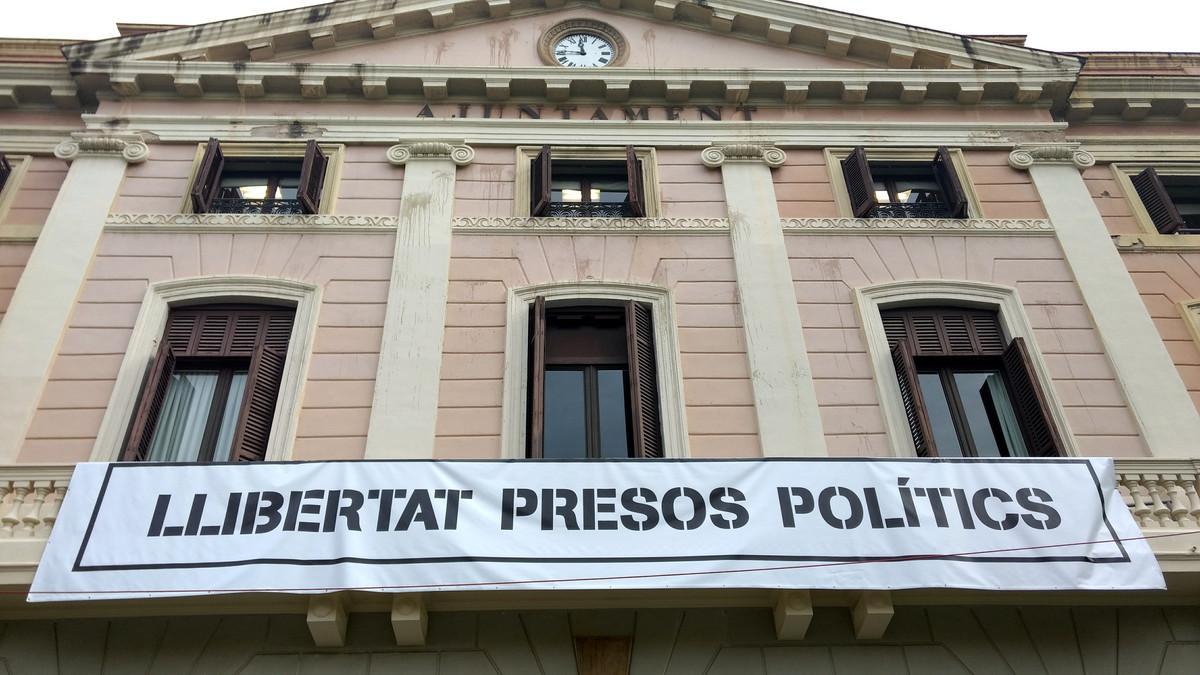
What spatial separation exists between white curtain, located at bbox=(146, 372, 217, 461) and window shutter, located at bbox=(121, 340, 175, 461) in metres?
0.11

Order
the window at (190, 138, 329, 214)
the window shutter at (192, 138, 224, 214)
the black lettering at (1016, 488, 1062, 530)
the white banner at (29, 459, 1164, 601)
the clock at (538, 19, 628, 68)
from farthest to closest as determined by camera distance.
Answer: the clock at (538, 19, 628, 68), the window at (190, 138, 329, 214), the window shutter at (192, 138, 224, 214), the black lettering at (1016, 488, 1062, 530), the white banner at (29, 459, 1164, 601)

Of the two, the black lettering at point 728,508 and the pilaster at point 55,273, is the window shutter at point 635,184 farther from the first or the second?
the pilaster at point 55,273

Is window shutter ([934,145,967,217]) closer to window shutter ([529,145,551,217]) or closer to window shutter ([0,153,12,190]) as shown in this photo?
window shutter ([529,145,551,217])

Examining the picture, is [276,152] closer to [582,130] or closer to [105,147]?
[105,147]

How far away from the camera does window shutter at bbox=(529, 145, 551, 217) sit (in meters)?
Result: 12.3

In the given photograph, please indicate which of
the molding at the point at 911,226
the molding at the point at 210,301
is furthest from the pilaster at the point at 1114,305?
the molding at the point at 210,301

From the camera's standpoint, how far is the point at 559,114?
1362 cm

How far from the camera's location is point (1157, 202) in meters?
12.9

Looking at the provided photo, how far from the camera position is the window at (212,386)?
32.4 feet

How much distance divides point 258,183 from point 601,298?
5265 millimetres

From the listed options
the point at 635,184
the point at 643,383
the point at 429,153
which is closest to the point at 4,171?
the point at 429,153

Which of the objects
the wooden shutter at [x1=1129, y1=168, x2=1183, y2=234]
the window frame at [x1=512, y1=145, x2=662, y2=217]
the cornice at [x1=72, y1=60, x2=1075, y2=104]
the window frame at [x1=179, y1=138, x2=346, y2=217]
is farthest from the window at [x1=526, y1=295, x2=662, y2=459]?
the wooden shutter at [x1=1129, y1=168, x2=1183, y2=234]

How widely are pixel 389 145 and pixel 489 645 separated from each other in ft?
24.5

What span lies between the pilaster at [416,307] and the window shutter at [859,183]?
5245 millimetres
